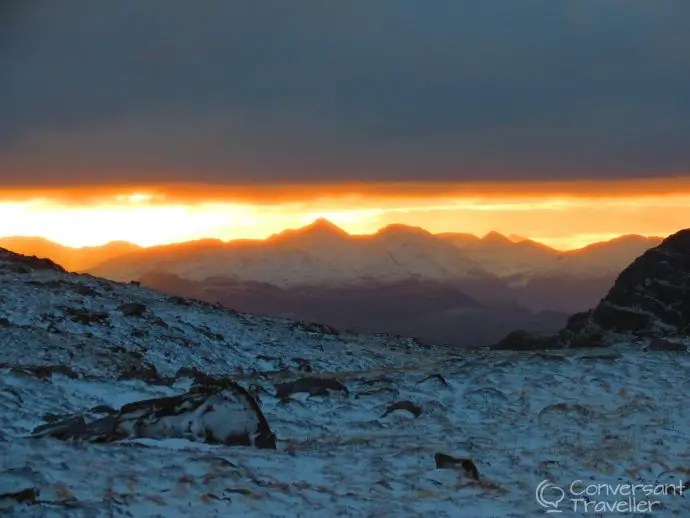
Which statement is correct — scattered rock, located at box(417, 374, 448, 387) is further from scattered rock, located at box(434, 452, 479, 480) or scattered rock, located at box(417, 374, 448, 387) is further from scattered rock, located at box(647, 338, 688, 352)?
scattered rock, located at box(647, 338, 688, 352)

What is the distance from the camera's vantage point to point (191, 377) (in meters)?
25.7

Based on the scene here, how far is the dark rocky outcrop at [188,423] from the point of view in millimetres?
17562

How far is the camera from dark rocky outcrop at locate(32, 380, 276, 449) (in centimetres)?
1756

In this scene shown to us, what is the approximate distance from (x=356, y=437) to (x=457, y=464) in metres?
3.75

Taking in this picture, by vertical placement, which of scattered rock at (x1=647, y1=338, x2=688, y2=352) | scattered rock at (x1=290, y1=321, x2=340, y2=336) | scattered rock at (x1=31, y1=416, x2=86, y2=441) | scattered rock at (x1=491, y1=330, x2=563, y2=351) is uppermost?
scattered rock at (x1=647, y1=338, x2=688, y2=352)

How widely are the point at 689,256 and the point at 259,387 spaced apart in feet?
143

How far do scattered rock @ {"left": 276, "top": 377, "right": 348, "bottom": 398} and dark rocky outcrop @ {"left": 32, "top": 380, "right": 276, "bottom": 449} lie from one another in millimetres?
5462

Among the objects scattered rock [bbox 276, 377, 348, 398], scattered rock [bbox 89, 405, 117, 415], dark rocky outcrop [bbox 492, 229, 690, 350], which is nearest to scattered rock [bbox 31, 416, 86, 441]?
scattered rock [bbox 89, 405, 117, 415]

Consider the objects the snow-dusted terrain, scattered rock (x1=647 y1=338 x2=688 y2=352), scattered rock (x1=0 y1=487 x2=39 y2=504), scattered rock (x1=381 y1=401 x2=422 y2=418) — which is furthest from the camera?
scattered rock (x1=647 y1=338 x2=688 y2=352)

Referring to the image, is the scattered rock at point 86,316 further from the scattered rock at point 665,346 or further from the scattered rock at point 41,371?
the scattered rock at point 665,346

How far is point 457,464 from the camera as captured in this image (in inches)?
665

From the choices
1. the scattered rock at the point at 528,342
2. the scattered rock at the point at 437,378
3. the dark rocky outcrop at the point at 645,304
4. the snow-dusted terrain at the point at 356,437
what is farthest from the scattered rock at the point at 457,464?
the scattered rock at the point at 528,342

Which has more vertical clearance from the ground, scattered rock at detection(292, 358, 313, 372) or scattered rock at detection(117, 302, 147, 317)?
scattered rock at detection(117, 302, 147, 317)

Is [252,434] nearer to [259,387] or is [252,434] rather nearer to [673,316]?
[259,387]
